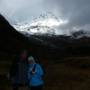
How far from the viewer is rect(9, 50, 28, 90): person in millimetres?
11070

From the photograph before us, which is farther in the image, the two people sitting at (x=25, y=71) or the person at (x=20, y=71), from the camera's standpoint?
the person at (x=20, y=71)

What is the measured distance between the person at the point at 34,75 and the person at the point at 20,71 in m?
0.15

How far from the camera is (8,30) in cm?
12769

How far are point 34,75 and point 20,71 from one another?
468mm

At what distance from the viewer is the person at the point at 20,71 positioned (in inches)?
436

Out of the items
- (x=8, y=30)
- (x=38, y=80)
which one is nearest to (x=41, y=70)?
(x=38, y=80)

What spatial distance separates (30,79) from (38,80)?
0.25m

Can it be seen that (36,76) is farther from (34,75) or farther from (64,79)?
(64,79)

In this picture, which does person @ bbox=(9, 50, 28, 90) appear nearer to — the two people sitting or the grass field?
the two people sitting

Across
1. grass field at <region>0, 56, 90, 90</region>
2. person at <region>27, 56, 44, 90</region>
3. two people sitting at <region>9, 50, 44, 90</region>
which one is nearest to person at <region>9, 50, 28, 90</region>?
two people sitting at <region>9, 50, 44, 90</region>

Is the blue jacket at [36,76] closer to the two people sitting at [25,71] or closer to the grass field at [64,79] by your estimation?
the two people sitting at [25,71]

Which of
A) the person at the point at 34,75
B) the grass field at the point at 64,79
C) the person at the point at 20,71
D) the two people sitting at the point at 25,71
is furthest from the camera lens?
the grass field at the point at 64,79

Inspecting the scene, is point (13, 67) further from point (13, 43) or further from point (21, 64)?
point (13, 43)

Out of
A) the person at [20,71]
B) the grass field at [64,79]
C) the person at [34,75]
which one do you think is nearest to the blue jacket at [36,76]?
the person at [34,75]
